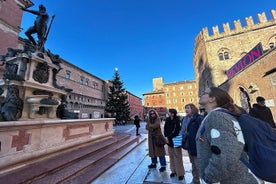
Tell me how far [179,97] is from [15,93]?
52460mm

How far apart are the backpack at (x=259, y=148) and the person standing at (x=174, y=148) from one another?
2.31m

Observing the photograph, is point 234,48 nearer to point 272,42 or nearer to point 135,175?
point 272,42

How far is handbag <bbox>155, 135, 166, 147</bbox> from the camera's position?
3627 millimetres

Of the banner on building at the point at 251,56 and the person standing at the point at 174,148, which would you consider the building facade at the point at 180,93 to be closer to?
the banner on building at the point at 251,56

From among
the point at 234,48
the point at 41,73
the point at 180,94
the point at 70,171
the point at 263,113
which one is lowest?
the point at 70,171

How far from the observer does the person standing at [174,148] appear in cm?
320

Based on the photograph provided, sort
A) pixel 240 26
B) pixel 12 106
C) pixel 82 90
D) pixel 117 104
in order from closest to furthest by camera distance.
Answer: pixel 12 106 → pixel 240 26 → pixel 117 104 → pixel 82 90

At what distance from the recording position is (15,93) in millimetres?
4461

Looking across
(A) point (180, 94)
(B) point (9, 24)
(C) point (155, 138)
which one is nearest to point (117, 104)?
(B) point (9, 24)

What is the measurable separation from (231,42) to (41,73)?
23.7 m

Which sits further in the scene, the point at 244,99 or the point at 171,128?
the point at 244,99

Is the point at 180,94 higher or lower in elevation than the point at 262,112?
higher

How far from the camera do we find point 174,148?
325 cm

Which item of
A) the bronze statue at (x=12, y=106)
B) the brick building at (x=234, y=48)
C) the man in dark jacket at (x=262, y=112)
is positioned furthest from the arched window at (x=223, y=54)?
the bronze statue at (x=12, y=106)
